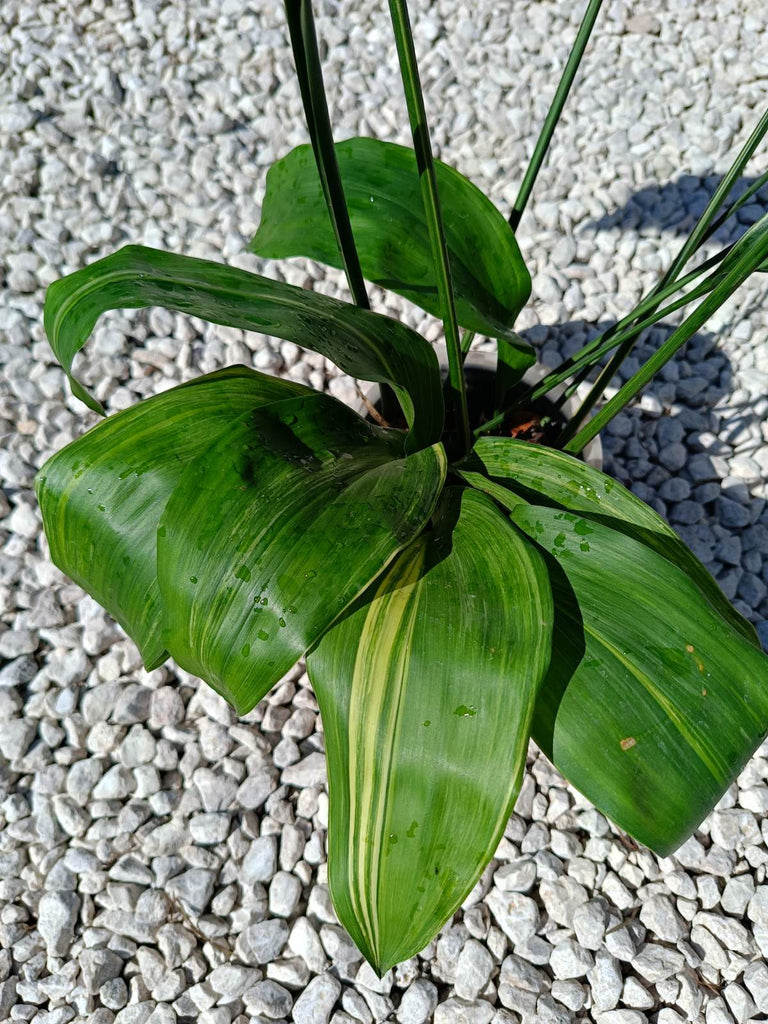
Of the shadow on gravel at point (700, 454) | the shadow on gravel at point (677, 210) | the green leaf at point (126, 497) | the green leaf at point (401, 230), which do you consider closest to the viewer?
the green leaf at point (126, 497)

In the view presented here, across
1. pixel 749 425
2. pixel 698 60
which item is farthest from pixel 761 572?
pixel 698 60

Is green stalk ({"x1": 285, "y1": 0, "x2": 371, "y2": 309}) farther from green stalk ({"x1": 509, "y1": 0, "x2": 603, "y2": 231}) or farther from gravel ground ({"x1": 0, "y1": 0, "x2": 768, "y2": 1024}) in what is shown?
gravel ground ({"x1": 0, "y1": 0, "x2": 768, "y2": 1024})

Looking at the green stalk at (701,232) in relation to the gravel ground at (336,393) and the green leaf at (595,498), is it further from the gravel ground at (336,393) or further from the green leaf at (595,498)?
the gravel ground at (336,393)

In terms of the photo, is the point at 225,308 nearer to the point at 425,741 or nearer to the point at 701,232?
the point at 425,741

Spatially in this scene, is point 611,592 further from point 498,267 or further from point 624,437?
point 624,437

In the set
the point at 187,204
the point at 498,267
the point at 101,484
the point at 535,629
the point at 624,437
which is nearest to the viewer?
the point at 535,629

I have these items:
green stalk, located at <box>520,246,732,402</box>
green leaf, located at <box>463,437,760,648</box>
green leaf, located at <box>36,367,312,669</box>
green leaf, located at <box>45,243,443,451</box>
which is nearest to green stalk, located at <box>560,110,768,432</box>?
green stalk, located at <box>520,246,732,402</box>

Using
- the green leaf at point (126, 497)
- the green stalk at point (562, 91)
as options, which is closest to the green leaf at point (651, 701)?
the green leaf at point (126, 497)
